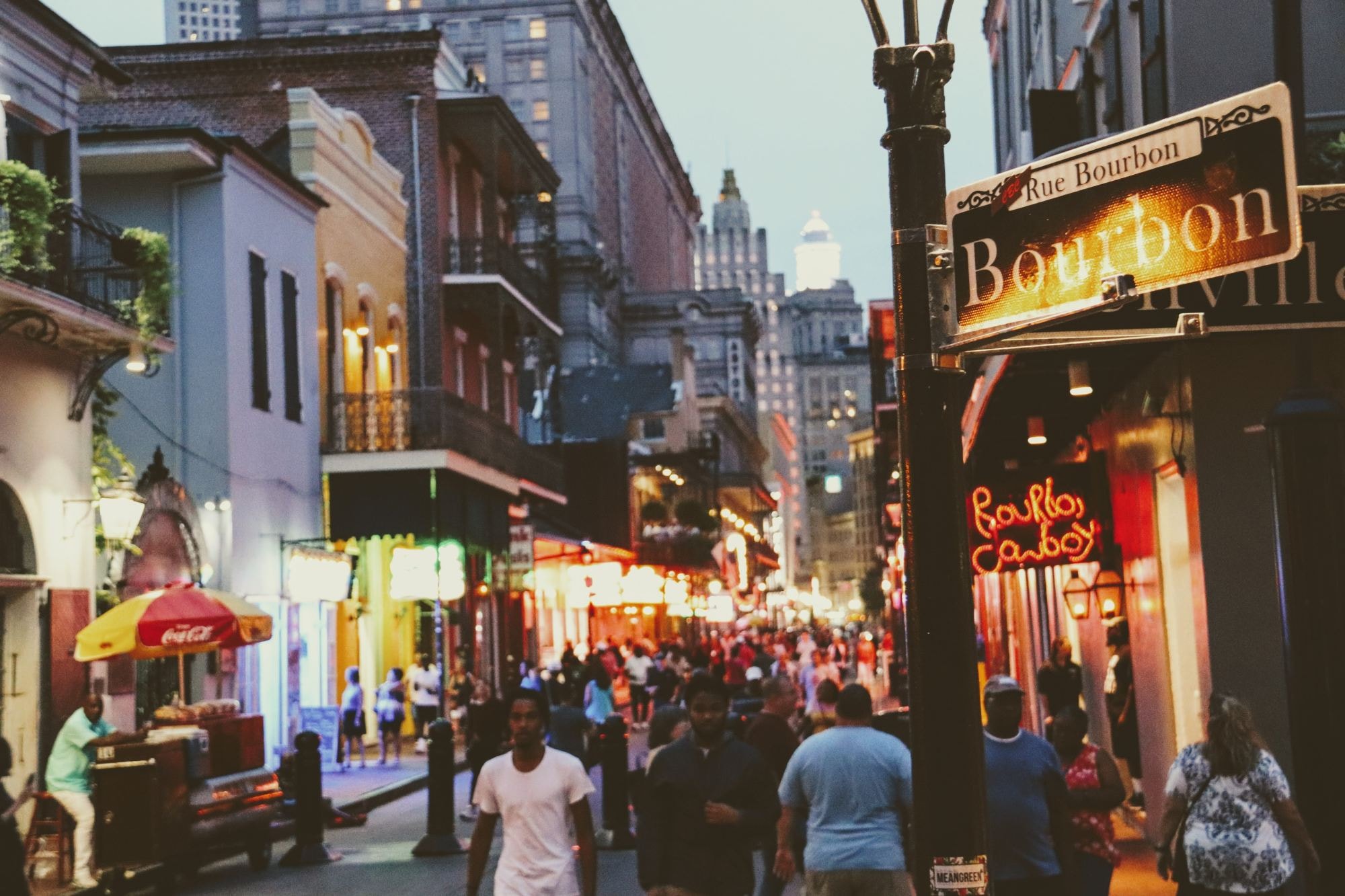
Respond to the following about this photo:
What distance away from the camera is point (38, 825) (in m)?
17.2

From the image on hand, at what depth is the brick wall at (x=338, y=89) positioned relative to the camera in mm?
36625

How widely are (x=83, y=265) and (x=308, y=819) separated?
6812 millimetres

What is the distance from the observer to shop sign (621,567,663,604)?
46.9m

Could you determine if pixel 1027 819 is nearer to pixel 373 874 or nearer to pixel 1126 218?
pixel 1126 218

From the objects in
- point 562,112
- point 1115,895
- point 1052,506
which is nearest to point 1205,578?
point 1115,895

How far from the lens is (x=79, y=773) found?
1608 centimetres

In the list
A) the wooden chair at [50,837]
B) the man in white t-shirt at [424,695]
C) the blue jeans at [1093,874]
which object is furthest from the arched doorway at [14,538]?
the blue jeans at [1093,874]

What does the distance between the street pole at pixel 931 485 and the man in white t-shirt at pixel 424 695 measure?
80.7ft

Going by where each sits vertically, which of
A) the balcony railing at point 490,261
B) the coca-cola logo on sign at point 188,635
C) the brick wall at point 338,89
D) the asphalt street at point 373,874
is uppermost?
the brick wall at point 338,89

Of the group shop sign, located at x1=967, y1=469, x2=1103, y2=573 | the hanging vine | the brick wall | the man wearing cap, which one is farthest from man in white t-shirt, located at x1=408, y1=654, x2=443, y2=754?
the man wearing cap

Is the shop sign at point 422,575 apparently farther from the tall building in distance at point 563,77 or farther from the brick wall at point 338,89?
the tall building in distance at point 563,77

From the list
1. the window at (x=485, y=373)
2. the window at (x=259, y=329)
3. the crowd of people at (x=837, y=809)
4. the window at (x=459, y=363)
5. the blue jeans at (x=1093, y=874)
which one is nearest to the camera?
the crowd of people at (x=837, y=809)

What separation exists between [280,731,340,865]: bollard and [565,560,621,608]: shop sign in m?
27.1

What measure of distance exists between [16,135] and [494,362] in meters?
23.7
